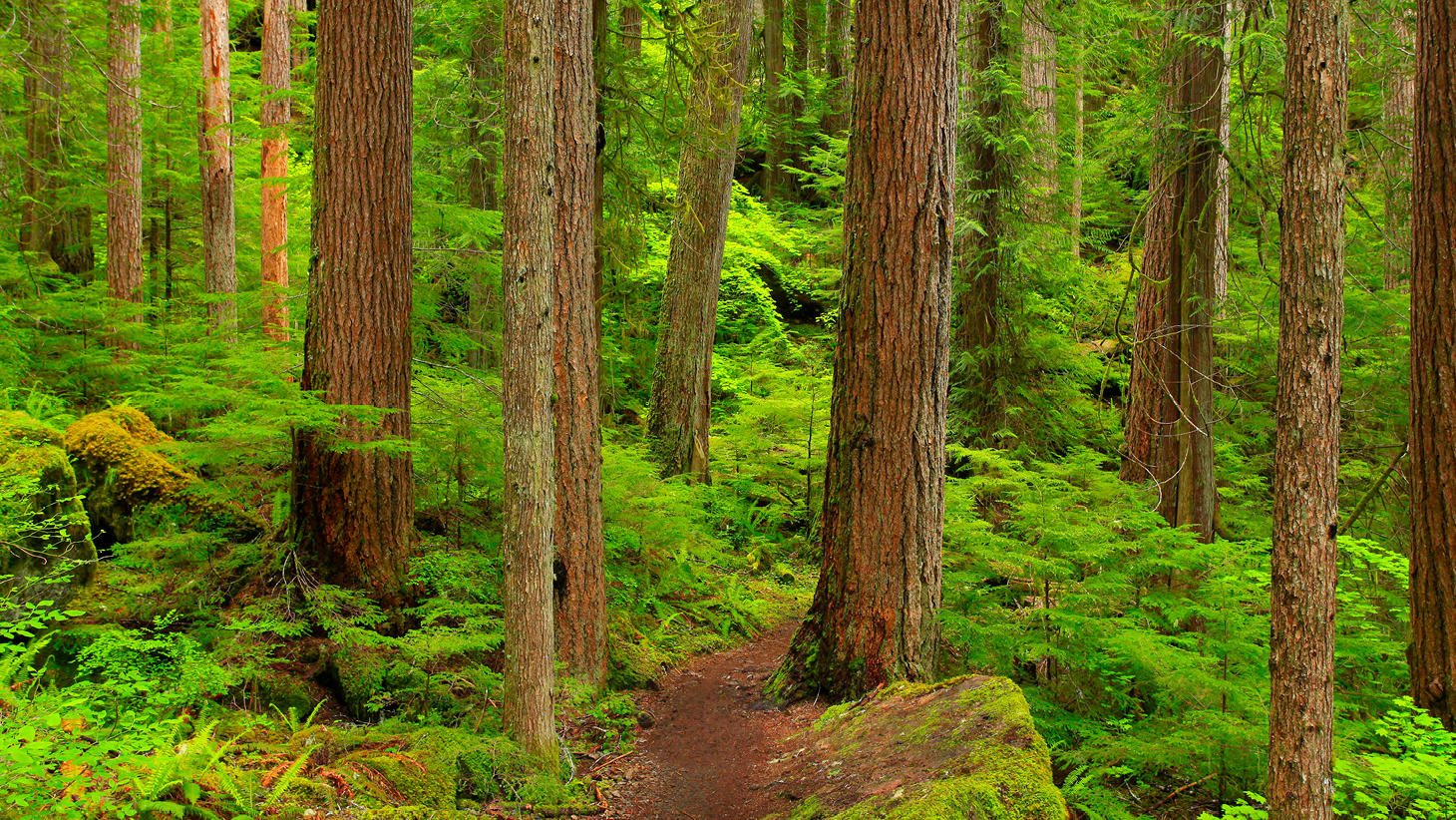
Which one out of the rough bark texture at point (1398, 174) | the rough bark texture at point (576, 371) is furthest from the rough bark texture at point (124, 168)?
the rough bark texture at point (1398, 174)

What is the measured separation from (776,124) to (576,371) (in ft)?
54.1

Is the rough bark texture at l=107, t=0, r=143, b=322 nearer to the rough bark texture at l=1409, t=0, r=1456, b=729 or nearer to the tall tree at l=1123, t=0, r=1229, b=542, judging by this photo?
the tall tree at l=1123, t=0, r=1229, b=542

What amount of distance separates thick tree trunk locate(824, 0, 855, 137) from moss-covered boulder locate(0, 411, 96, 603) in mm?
18376

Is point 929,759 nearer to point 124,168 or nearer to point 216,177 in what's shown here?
point 216,177

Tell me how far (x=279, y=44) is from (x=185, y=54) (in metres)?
4.60

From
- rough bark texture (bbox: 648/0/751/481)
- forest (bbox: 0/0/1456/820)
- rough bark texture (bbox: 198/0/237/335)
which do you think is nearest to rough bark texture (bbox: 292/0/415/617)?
forest (bbox: 0/0/1456/820)

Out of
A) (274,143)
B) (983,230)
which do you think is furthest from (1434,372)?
(274,143)

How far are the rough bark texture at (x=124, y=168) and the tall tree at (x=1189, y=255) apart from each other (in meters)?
12.7

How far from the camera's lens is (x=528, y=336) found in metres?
4.91

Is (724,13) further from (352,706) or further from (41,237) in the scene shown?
(41,237)

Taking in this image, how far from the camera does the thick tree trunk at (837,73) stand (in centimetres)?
2112

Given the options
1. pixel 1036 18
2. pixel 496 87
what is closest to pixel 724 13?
pixel 496 87

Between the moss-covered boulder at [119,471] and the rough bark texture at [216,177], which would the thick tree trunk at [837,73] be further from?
the moss-covered boulder at [119,471]

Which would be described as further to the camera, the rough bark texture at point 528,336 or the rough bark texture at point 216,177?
the rough bark texture at point 216,177
